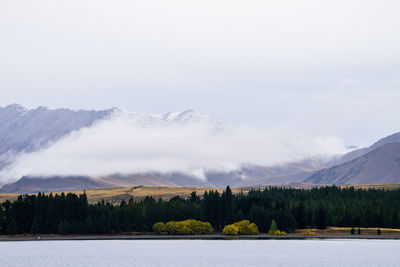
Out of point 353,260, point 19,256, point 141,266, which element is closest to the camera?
point 141,266

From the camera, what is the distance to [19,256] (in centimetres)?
16338

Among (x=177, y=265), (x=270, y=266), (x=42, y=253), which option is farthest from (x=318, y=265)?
(x=42, y=253)

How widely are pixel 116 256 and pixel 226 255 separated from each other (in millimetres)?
27603

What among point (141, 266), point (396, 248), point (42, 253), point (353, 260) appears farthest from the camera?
point (396, 248)

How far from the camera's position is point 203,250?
602ft

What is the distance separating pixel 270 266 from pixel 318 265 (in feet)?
33.5

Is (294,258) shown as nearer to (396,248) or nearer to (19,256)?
(396,248)

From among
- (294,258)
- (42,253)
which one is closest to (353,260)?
(294,258)

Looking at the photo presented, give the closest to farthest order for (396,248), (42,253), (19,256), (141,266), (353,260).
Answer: (141,266) < (353,260) < (19,256) < (42,253) < (396,248)

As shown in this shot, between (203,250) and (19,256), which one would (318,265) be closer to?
(203,250)

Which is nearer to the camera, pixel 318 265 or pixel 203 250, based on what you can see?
pixel 318 265

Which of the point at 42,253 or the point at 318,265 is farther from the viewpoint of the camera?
the point at 42,253

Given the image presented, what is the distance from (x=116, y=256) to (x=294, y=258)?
144 feet

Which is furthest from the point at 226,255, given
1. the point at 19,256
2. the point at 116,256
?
the point at 19,256
